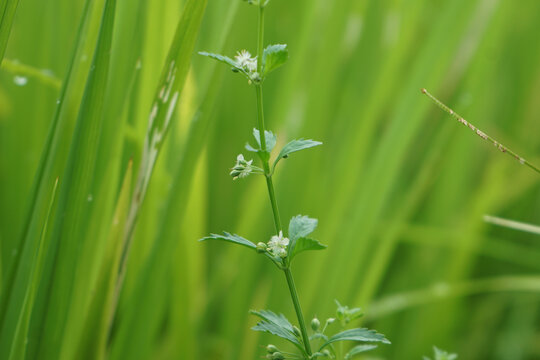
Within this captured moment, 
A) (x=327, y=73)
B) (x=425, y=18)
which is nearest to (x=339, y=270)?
(x=327, y=73)

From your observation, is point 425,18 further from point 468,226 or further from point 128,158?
point 128,158

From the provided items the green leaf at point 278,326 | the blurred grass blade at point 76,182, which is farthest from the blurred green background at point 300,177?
the green leaf at point 278,326

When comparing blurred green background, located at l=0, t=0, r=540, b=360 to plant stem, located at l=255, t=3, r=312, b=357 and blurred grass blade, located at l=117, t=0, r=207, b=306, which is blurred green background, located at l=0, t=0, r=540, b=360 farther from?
plant stem, located at l=255, t=3, r=312, b=357

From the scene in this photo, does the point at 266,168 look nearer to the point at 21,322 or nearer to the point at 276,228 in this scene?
the point at 276,228

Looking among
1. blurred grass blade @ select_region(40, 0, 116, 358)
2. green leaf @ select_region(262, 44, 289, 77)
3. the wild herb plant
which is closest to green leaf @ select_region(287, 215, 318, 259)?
the wild herb plant

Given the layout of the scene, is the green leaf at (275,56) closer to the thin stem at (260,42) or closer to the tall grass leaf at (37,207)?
the thin stem at (260,42)

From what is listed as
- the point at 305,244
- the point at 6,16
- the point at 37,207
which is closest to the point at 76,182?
the point at 37,207
